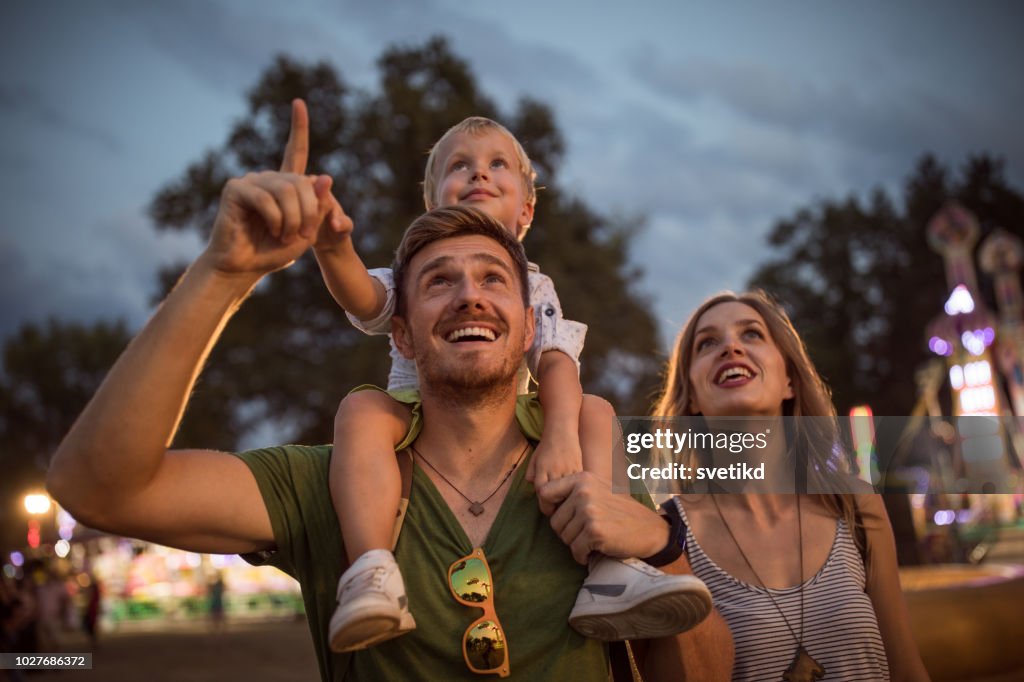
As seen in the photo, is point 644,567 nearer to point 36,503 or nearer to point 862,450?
point 862,450

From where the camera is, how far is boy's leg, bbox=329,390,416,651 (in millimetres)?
2051

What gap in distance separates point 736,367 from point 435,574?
186 centimetres

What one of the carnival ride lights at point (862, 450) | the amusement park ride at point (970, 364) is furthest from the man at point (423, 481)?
the amusement park ride at point (970, 364)

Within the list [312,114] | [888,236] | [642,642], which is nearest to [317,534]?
[642,642]

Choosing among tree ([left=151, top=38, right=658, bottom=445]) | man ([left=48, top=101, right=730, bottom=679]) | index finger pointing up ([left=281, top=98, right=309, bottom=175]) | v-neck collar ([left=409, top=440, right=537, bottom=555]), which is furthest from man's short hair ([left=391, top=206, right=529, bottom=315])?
tree ([left=151, top=38, right=658, bottom=445])

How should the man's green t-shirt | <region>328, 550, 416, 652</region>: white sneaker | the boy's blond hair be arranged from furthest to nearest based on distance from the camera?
the boy's blond hair → the man's green t-shirt → <region>328, 550, 416, 652</region>: white sneaker

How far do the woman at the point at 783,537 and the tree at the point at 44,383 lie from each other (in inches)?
1897

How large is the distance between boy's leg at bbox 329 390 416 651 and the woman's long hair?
175 cm

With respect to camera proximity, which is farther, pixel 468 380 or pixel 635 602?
pixel 468 380

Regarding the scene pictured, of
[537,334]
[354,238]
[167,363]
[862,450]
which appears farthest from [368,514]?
[354,238]

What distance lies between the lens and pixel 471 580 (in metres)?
2.33

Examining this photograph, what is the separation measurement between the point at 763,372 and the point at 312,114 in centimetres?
2130

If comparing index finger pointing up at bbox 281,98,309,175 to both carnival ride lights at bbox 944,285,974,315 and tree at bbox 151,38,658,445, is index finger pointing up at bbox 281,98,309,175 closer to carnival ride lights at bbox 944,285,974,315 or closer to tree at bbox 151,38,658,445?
tree at bbox 151,38,658,445

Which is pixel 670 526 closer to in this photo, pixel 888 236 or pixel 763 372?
pixel 763 372
